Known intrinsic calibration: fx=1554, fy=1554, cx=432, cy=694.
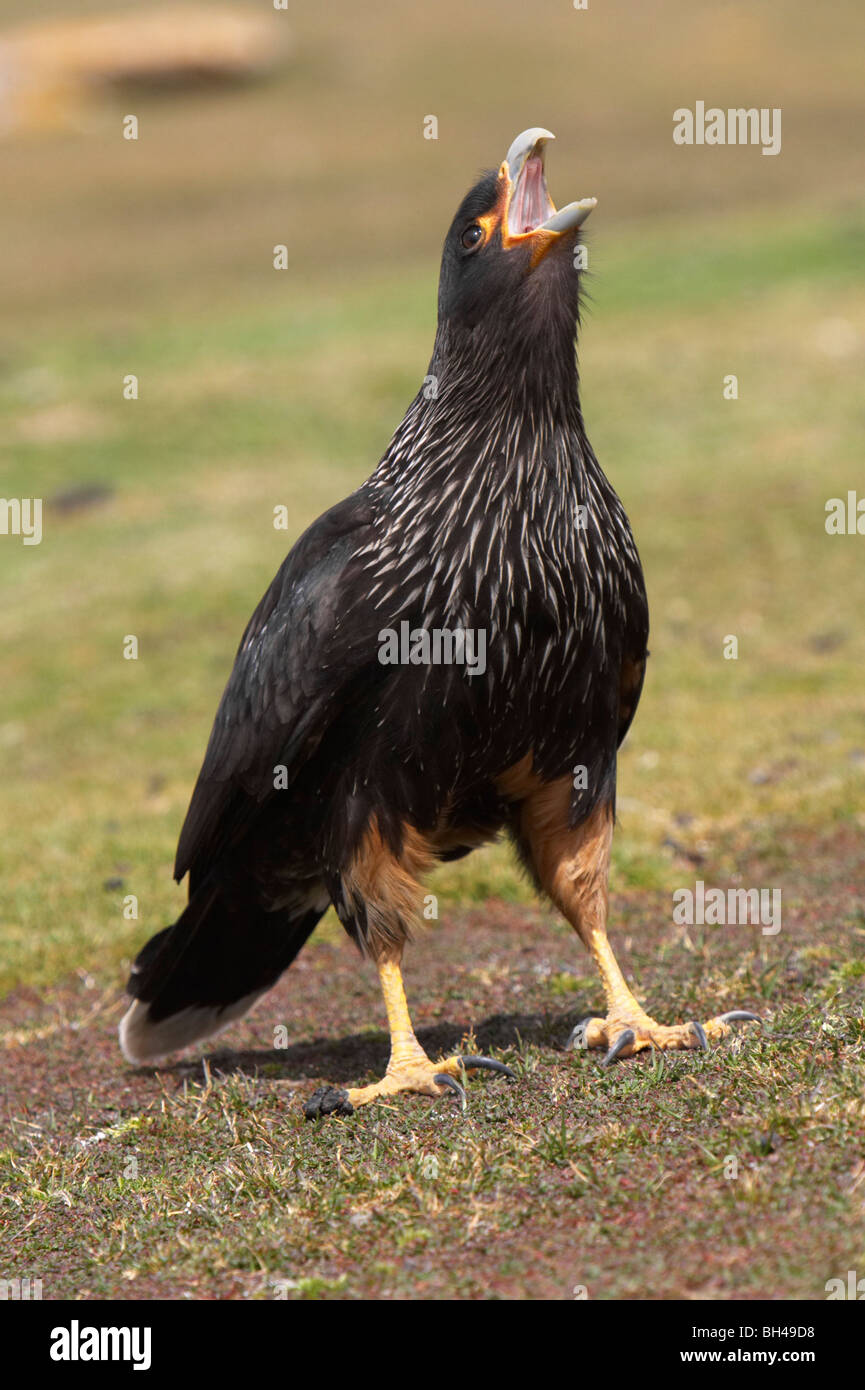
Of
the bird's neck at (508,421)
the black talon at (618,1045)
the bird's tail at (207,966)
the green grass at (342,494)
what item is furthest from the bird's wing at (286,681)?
the green grass at (342,494)

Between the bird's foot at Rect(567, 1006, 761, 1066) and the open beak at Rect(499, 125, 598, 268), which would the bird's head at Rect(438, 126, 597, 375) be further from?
the bird's foot at Rect(567, 1006, 761, 1066)

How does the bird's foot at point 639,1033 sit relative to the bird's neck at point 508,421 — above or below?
below

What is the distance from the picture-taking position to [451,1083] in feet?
18.4

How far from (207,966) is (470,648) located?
2.22m

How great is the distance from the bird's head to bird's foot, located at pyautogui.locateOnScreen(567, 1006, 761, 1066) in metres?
2.55

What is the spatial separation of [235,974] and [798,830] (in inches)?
174

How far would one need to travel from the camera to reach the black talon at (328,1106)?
561cm

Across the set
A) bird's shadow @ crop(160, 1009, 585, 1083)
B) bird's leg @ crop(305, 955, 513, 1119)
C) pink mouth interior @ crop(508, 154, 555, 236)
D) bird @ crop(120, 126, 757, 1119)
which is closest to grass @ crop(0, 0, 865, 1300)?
bird's shadow @ crop(160, 1009, 585, 1083)

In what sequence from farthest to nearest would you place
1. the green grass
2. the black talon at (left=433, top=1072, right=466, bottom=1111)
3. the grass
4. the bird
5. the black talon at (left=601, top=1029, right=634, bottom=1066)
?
the green grass < the bird < the black talon at (left=601, top=1029, right=634, bottom=1066) < the black talon at (left=433, top=1072, right=466, bottom=1111) < the grass

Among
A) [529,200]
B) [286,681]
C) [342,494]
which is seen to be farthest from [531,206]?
[342,494]

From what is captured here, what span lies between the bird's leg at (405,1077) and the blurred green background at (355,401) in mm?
3102

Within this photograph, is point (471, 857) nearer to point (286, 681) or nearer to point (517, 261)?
point (286, 681)

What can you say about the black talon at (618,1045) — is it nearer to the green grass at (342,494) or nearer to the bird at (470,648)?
the bird at (470,648)

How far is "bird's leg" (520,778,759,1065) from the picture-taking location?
5.93m
